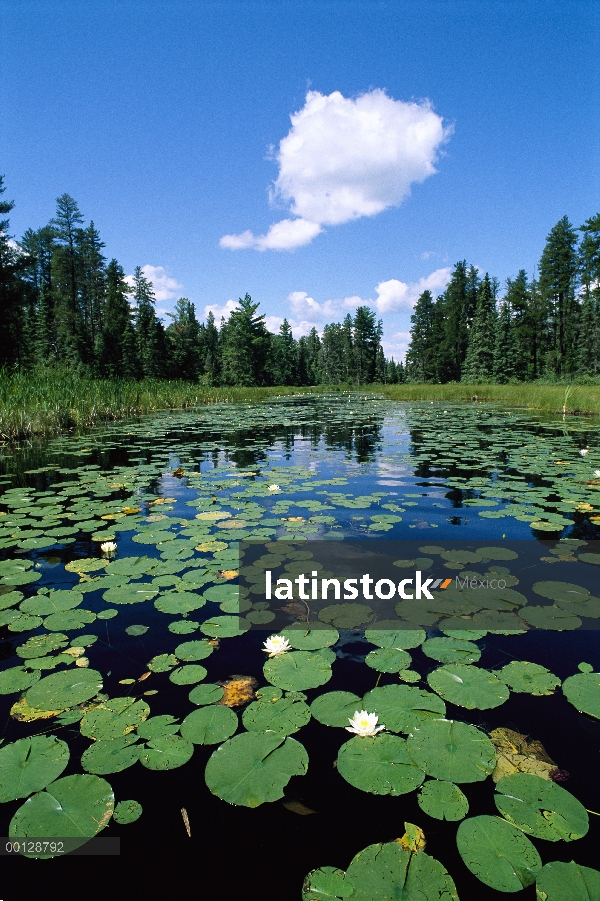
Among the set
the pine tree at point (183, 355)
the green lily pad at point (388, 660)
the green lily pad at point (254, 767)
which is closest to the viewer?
the green lily pad at point (254, 767)

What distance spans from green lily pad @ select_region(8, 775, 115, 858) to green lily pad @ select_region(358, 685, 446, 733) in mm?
927

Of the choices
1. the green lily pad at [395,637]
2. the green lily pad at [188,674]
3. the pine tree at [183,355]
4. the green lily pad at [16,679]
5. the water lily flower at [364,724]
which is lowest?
the green lily pad at [395,637]

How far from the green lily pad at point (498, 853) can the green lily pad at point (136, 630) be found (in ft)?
5.39

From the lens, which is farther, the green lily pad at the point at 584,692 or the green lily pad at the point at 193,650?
the green lily pad at the point at 193,650

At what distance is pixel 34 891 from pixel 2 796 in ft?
1.05

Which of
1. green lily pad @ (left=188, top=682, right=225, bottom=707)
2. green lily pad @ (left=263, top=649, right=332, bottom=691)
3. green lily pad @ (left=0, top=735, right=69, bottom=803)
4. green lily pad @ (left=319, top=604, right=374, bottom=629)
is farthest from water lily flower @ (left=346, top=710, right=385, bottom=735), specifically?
green lily pad @ (left=0, top=735, right=69, bottom=803)

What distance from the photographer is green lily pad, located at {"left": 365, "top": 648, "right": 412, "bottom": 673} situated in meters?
1.91

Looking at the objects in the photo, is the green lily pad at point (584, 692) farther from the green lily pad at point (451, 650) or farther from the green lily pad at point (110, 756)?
the green lily pad at point (110, 756)

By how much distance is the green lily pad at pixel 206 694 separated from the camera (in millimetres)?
1714

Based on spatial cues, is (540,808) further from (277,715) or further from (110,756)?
(110,756)

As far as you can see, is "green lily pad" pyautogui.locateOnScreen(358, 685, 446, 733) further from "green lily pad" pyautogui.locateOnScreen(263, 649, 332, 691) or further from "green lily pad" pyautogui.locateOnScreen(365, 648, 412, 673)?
"green lily pad" pyautogui.locateOnScreen(263, 649, 332, 691)

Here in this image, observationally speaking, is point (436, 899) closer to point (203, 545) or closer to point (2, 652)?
point (2, 652)

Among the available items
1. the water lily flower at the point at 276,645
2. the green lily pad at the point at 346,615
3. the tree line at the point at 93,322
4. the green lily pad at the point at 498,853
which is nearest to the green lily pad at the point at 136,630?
the water lily flower at the point at 276,645

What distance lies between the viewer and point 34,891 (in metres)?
1.09
